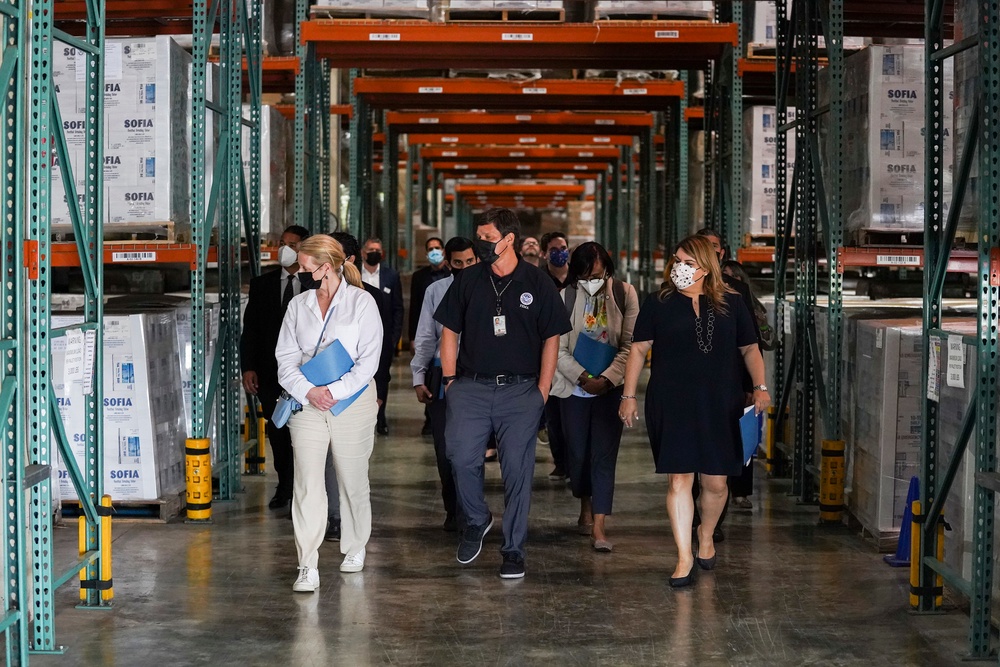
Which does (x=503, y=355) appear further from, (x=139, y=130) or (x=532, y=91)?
(x=532, y=91)

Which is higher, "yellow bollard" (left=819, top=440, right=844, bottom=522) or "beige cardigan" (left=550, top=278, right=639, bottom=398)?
"beige cardigan" (left=550, top=278, right=639, bottom=398)

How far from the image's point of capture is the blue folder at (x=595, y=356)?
7160mm

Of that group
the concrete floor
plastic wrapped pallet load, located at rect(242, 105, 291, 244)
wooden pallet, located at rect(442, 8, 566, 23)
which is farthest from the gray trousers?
wooden pallet, located at rect(442, 8, 566, 23)

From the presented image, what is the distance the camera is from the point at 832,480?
8.21 m

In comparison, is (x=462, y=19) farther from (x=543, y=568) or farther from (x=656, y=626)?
(x=656, y=626)

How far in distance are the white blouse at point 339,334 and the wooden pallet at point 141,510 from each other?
2.28 meters

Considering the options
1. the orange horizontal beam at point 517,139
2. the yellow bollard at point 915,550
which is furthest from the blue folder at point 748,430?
the orange horizontal beam at point 517,139

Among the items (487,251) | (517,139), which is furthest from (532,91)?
(487,251)

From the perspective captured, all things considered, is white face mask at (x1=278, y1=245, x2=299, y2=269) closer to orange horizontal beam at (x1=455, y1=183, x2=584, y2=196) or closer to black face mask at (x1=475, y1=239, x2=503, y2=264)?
black face mask at (x1=475, y1=239, x2=503, y2=264)

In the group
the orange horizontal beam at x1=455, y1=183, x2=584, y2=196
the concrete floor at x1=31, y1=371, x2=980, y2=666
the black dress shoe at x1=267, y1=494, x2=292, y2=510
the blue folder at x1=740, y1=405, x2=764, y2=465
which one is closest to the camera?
the concrete floor at x1=31, y1=371, x2=980, y2=666

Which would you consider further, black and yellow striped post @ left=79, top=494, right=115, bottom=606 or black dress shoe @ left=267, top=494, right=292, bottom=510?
black dress shoe @ left=267, top=494, right=292, bottom=510

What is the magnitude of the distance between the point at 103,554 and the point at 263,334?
257 cm

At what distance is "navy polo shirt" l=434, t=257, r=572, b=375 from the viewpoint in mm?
6605

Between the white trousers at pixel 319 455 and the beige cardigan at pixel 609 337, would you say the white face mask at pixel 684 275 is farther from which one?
the white trousers at pixel 319 455
